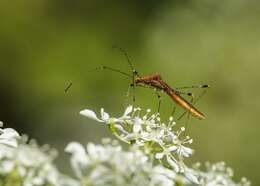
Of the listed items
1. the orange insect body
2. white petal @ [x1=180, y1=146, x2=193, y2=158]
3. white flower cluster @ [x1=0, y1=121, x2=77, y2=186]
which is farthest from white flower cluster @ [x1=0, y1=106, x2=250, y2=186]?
the orange insect body

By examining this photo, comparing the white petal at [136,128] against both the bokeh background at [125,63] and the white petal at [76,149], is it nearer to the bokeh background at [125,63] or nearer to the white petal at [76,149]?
the white petal at [76,149]

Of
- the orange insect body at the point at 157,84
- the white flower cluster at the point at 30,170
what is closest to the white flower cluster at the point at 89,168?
the white flower cluster at the point at 30,170

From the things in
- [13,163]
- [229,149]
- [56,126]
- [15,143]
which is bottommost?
[13,163]

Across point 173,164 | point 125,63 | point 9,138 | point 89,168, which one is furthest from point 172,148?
point 125,63

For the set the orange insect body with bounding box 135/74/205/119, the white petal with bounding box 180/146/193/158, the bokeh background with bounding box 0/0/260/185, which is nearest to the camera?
the white petal with bounding box 180/146/193/158

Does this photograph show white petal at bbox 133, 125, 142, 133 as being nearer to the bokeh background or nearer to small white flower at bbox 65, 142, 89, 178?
small white flower at bbox 65, 142, 89, 178

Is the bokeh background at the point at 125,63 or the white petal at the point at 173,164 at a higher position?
the bokeh background at the point at 125,63

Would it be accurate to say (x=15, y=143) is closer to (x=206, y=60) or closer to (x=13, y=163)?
(x=13, y=163)

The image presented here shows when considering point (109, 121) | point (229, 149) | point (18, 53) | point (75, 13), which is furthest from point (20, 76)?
point (109, 121)
